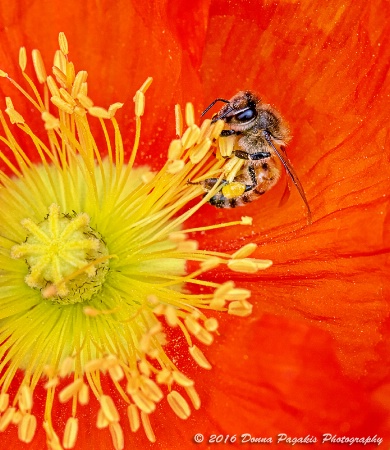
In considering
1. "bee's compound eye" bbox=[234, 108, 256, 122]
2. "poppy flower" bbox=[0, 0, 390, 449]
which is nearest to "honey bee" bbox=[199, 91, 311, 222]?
"bee's compound eye" bbox=[234, 108, 256, 122]

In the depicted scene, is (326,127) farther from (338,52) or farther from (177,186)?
(177,186)

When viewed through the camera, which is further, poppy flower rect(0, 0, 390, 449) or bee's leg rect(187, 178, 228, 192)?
bee's leg rect(187, 178, 228, 192)

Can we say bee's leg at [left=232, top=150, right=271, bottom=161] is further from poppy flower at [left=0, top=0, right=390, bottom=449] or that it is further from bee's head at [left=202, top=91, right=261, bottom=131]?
poppy flower at [left=0, top=0, right=390, bottom=449]

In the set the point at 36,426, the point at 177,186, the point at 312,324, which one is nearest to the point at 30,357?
the point at 36,426

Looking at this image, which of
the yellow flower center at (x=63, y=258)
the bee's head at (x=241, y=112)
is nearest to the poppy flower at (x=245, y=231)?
the yellow flower center at (x=63, y=258)

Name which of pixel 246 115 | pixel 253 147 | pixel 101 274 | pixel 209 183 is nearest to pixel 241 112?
pixel 246 115
